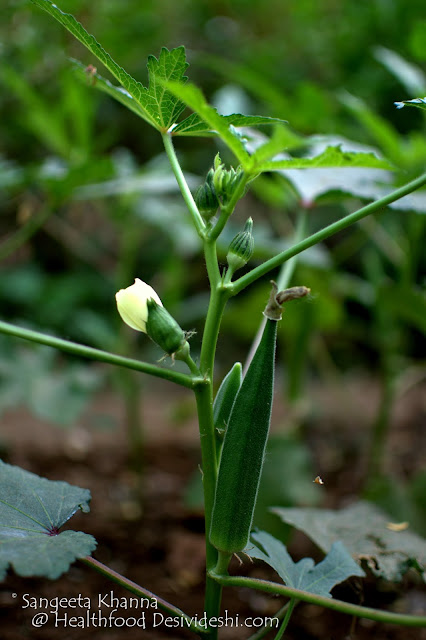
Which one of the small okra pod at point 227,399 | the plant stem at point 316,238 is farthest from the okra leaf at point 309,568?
the plant stem at point 316,238

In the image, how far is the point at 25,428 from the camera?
1520mm

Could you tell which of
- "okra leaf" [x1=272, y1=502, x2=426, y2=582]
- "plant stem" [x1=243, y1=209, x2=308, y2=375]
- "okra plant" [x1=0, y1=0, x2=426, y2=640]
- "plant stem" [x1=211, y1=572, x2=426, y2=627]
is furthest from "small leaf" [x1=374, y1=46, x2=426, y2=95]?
"plant stem" [x1=211, y1=572, x2=426, y2=627]

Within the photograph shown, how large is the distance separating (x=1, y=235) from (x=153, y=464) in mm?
1312

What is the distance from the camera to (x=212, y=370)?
15.3 inches

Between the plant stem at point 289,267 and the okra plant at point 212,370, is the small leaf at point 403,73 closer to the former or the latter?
the plant stem at point 289,267

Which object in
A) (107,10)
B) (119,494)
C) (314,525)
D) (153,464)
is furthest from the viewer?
(107,10)

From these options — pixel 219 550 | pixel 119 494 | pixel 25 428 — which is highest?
pixel 219 550

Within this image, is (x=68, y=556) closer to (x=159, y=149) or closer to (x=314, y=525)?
(x=314, y=525)

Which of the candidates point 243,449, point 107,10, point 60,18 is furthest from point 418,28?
point 107,10

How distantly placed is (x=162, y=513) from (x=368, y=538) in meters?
0.53

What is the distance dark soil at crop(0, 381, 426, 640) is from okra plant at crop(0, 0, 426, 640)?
0.64 feet

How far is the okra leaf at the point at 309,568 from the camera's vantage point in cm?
42

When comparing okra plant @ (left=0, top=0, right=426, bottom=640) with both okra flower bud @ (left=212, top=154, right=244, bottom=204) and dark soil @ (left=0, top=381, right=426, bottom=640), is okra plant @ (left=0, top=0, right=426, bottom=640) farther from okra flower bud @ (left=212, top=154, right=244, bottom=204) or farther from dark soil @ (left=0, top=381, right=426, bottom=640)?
dark soil @ (left=0, top=381, right=426, bottom=640)

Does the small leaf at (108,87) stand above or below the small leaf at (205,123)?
above
